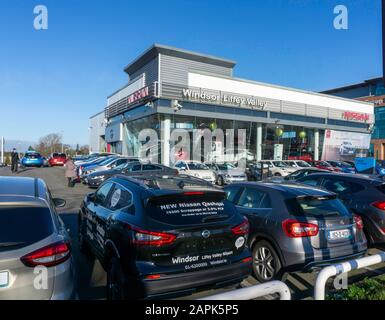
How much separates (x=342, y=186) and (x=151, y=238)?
5284mm

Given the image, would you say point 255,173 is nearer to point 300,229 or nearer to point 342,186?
point 342,186

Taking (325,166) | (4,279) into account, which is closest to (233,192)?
(4,279)

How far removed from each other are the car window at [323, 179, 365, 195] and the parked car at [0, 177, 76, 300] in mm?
5893

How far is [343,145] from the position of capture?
37.7 m

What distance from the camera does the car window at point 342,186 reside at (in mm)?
6651

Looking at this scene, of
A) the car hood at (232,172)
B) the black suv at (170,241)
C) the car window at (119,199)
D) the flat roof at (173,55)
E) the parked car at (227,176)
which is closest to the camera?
the black suv at (170,241)

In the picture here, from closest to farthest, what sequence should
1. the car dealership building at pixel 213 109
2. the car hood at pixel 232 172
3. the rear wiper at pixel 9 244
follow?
the rear wiper at pixel 9 244, the car hood at pixel 232 172, the car dealership building at pixel 213 109

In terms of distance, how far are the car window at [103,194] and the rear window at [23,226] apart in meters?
1.68

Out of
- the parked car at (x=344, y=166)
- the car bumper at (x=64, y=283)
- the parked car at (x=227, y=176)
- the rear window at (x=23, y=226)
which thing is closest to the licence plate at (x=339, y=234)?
the car bumper at (x=64, y=283)

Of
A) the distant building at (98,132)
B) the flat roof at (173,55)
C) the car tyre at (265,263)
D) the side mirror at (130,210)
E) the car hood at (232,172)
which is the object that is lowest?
the car tyre at (265,263)

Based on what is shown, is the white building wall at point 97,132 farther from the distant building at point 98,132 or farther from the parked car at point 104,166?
the parked car at point 104,166

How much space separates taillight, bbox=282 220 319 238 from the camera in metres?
4.41
